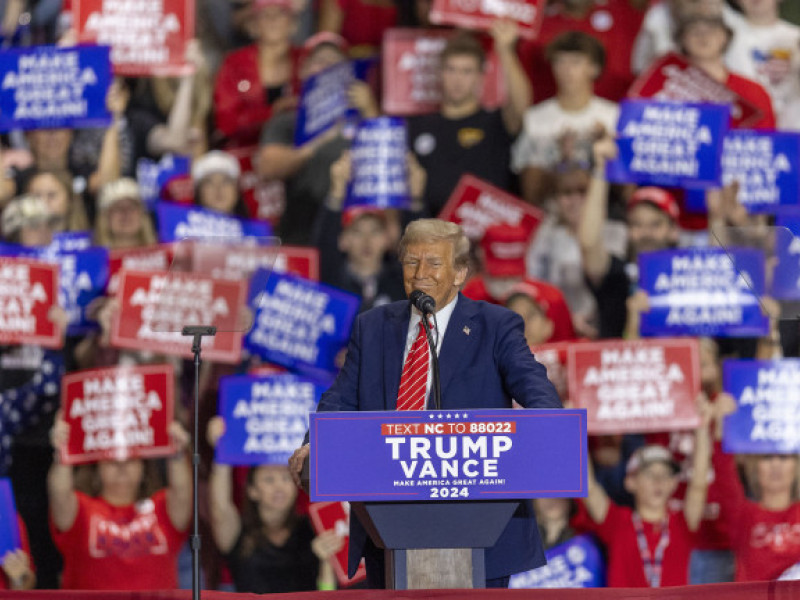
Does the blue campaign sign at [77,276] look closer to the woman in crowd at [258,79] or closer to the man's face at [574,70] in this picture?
the woman in crowd at [258,79]

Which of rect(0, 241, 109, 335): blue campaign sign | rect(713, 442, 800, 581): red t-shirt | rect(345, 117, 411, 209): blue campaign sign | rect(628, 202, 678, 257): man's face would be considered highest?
rect(345, 117, 411, 209): blue campaign sign

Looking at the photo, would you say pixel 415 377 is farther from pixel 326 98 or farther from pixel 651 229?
pixel 326 98

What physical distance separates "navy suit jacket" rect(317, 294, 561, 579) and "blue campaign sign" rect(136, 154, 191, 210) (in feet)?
10.6

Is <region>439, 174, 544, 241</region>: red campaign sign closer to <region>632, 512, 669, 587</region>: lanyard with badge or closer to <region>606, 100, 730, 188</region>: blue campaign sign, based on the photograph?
<region>606, 100, 730, 188</region>: blue campaign sign

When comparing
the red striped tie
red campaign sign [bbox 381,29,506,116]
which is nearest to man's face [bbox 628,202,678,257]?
red campaign sign [bbox 381,29,506,116]

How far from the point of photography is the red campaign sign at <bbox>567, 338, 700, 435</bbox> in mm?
5359

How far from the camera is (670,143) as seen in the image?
5.79 metres

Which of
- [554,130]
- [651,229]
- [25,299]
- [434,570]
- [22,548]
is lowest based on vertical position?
[22,548]

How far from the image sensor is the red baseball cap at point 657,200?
571 centimetres

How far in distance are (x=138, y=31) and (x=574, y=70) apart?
1.89 meters

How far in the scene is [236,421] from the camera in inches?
212

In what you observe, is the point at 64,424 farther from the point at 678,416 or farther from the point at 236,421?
the point at 678,416

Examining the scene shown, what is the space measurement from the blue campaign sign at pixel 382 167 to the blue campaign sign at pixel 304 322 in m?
0.52

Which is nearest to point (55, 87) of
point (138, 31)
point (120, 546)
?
point (138, 31)
